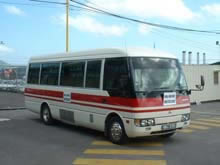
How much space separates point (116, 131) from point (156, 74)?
1.85m

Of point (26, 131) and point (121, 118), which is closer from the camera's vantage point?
point (121, 118)

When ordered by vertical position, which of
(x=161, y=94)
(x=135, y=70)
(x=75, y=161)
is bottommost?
(x=75, y=161)

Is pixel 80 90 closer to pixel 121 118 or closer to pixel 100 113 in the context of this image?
pixel 100 113

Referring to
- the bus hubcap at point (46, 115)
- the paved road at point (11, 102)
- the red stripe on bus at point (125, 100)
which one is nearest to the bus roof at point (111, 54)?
the red stripe on bus at point (125, 100)

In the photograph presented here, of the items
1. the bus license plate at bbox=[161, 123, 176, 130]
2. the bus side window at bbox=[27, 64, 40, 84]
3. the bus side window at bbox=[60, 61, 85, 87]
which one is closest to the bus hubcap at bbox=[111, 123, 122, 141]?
the bus license plate at bbox=[161, 123, 176, 130]

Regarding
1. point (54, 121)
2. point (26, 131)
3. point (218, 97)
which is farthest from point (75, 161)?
point (218, 97)

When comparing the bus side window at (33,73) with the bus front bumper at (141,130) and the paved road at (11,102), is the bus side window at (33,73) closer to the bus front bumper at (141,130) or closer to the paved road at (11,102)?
the paved road at (11,102)

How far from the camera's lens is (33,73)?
45.7 feet

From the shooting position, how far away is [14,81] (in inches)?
1284

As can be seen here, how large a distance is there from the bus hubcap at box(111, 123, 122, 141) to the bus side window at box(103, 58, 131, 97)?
2.74 ft

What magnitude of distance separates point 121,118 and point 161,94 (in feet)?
3.96

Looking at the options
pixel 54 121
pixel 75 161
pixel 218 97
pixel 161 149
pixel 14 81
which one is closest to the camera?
pixel 75 161

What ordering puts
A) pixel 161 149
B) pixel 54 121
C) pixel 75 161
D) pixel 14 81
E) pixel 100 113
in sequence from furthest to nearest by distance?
pixel 14 81
pixel 54 121
pixel 100 113
pixel 161 149
pixel 75 161

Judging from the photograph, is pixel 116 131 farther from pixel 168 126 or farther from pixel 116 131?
pixel 168 126
